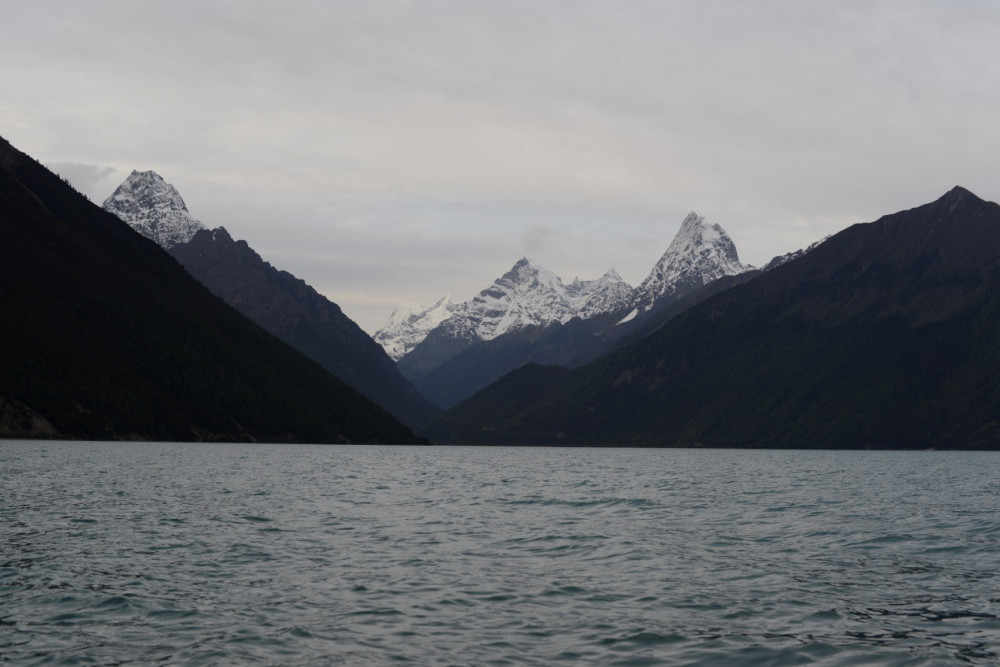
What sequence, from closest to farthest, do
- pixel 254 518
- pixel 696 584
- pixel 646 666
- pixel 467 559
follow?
1. pixel 646 666
2. pixel 696 584
3. pixel 467 559
4. pixel 254 518

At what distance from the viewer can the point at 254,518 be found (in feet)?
209

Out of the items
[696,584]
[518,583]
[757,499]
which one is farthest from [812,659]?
[757,499]

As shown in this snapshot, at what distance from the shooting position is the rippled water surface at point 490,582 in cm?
2741

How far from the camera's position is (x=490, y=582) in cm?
3925

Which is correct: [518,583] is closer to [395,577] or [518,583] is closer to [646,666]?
[395,577]

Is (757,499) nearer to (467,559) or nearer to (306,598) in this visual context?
(467,559)

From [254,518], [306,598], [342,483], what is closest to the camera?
[306,598]

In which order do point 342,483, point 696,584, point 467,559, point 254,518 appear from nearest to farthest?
1. point 696,584
2. point 467,559
3. point 254,518
4. point 342,483

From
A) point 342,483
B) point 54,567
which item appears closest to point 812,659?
point 54,567

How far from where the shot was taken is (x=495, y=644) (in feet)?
91.6

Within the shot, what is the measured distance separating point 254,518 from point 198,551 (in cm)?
1704

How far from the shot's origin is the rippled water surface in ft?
89.9

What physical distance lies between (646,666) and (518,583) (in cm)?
1393

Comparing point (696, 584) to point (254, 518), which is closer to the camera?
point (696, 584)
